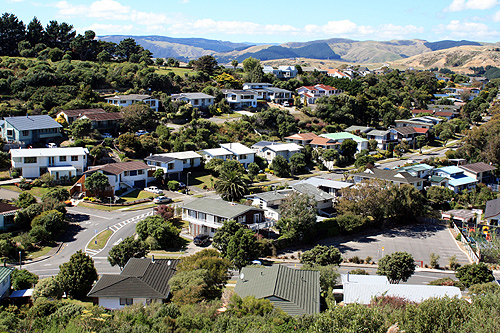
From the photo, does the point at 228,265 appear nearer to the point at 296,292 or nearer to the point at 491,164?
the point at 296,292

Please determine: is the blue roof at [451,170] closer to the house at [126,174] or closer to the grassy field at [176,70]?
the house at [126,174]

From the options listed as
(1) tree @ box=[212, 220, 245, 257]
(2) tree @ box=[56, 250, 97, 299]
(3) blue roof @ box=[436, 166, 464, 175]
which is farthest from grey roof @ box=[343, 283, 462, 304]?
(3) blue roof @ box=[436, 166, 464, 175]

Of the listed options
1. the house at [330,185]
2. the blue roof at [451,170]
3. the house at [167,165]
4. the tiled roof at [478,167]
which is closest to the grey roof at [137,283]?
the house at [167,165]

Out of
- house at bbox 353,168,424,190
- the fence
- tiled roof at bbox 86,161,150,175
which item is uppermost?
tiled roof at bbox 86,161,150,175

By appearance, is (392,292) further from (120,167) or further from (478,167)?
(478,167)

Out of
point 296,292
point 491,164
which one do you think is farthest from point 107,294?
point 491,164

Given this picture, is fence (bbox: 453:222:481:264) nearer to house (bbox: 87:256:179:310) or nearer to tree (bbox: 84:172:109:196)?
house (bbox: 87:256:179:310)

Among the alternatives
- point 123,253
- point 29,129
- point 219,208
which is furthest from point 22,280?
point 29,129
